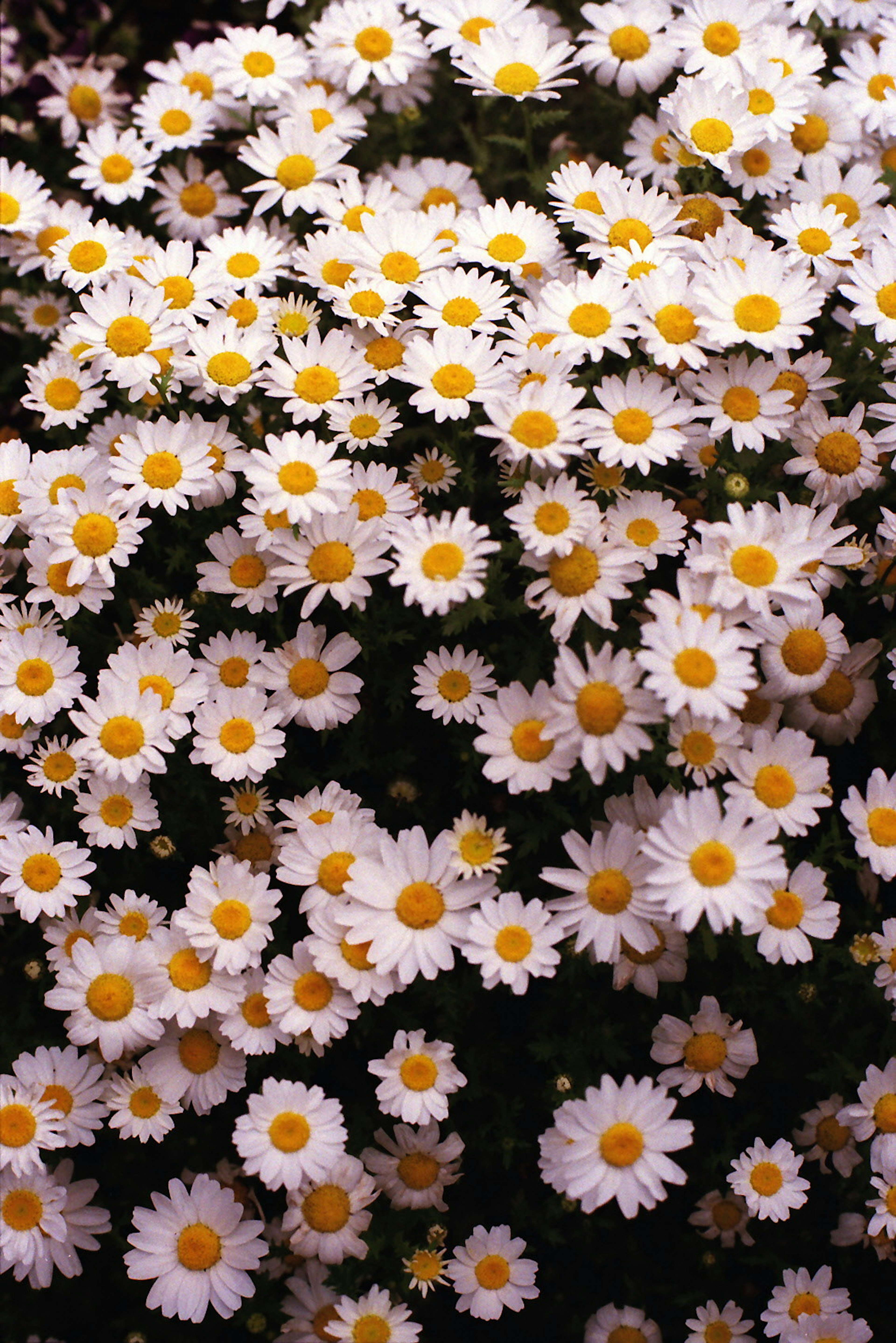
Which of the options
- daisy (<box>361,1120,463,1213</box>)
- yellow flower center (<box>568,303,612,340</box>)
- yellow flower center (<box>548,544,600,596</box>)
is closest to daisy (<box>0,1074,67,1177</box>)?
daisy (<box>361,1120,463,1213</box>)

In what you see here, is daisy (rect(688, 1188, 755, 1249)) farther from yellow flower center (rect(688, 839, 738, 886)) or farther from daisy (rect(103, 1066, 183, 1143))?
daisy (rect(103, 1066, 183, 1143))

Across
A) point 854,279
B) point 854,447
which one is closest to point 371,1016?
point 854,447

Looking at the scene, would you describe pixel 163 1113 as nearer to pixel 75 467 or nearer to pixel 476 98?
pixel 75 467

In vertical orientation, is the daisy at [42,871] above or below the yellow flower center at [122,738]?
below

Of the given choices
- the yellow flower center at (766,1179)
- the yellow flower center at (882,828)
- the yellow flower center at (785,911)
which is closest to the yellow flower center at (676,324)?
the yellow flower center at (882,828)

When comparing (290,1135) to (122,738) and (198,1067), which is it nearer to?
(198,1067)

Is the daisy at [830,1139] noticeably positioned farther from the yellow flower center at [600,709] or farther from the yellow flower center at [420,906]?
the yellow flower center at [600,709]
